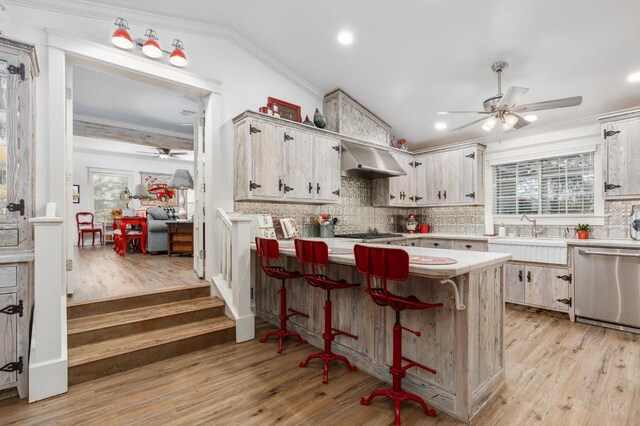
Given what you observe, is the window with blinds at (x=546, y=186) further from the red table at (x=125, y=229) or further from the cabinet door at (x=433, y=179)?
the red table at (x=125, y=229)

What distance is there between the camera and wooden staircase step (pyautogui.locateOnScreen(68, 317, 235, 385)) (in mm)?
2396

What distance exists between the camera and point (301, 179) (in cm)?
405

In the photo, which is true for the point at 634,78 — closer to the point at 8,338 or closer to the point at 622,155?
the point at 622,155

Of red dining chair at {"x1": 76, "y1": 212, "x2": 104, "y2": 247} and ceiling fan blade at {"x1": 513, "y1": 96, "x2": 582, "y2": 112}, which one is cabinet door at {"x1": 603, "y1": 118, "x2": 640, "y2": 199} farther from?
red dining chair at {"x1": 76, "y1": 212, "x2": 104, "y2": 247}

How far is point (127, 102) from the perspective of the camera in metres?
5.15

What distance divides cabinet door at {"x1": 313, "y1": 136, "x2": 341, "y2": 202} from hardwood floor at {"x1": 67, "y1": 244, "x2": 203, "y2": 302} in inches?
77.5

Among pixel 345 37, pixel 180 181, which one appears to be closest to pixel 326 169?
pixel 345 37

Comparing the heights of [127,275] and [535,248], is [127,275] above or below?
below

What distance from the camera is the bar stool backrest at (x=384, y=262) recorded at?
1736 millimetres

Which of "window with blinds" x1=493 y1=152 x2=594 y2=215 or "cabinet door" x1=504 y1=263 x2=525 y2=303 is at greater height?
"window with blinds" x1=493 y1=152 x2=594 y2=215

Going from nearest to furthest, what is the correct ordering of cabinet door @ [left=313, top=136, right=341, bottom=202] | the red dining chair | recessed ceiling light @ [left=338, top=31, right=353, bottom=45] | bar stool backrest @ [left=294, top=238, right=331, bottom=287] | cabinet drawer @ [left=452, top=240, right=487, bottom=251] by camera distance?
bar stool backrest @ [left=294, top=238, right=331, bottom=287]
recessed ceiling light @ [left=338, top=31, right=353, bottom=45]
cabinet door @ [left=313, top=136, right=341, bottom=202]
cabinet drawer @ [left=452, top=240, right=487, bottom=251]
the red dining chair

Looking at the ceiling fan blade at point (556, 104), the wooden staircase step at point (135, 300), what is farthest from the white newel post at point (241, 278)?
the ceiling fan blade at point (556, 104)

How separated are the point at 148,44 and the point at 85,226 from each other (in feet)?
25.0

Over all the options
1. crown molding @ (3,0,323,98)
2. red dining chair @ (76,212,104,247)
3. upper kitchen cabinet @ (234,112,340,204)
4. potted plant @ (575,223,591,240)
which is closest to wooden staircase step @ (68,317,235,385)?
Answer: upper kitchen cabinet @ (234,112,340,204)
